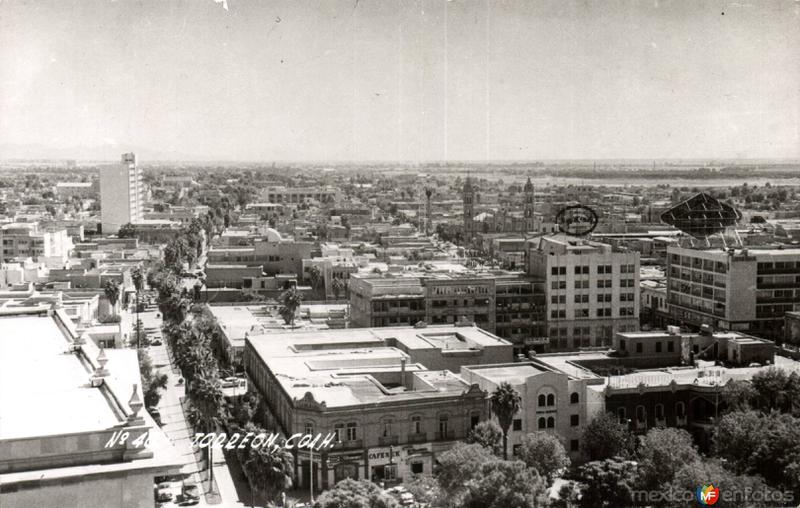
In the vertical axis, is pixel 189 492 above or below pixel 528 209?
below

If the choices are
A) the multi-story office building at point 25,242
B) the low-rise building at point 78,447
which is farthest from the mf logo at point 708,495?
the multi-story office building at point 25,242

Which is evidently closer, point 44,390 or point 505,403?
point 44,390

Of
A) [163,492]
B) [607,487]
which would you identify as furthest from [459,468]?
[163,492]

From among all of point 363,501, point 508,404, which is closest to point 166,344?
point 508,404

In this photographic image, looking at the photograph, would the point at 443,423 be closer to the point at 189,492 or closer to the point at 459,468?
the point at 459,468

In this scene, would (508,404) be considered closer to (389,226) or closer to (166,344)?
(166,344)
